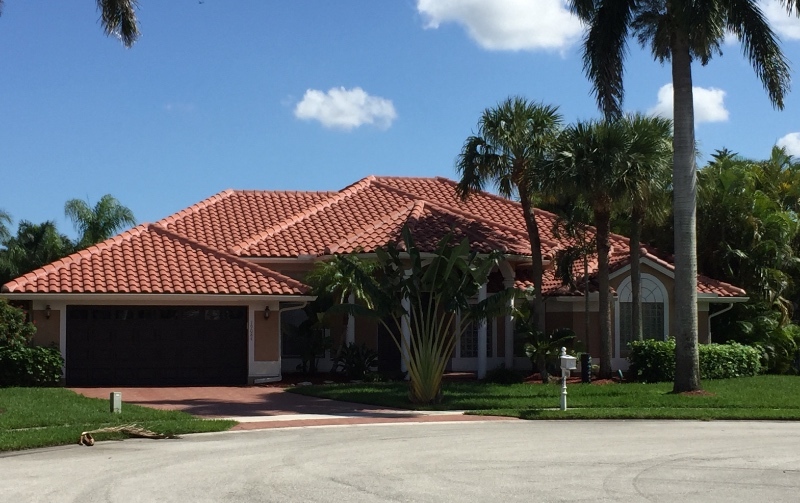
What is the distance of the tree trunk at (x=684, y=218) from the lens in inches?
878

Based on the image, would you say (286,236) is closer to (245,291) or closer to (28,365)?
(245,291)

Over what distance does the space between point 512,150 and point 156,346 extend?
35.2 feet

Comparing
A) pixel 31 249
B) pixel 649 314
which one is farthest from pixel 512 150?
pixel 31 249

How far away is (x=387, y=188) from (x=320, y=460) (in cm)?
2179

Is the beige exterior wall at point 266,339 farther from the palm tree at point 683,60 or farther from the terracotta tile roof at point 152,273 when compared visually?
the palm tree at point 683,60

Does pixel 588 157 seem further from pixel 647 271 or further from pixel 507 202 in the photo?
pixel 507 202

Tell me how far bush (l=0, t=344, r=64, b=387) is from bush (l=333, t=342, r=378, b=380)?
745 cm

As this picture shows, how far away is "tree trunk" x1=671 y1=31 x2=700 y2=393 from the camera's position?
22312mm

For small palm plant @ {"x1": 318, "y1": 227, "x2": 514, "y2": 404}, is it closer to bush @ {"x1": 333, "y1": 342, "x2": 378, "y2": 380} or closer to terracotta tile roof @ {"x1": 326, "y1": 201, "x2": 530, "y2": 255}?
terracotta tile roof @ {"x1": 326, "y1": 201, "x2": 530, "y2": 255}

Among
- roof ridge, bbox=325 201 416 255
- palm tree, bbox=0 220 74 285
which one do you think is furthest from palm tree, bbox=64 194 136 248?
roof ridge, bbox=325 201 416 255

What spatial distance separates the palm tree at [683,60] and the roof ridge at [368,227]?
8.47 metres

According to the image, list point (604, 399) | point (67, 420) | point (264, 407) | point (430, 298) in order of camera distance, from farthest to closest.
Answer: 1. point (604, 399)
2. point (430, 298)
3. point (264, 407)
4. point (67, 420)

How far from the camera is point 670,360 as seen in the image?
86.5 feet

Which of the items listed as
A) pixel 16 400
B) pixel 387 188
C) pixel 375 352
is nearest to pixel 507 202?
pixel 387 188
